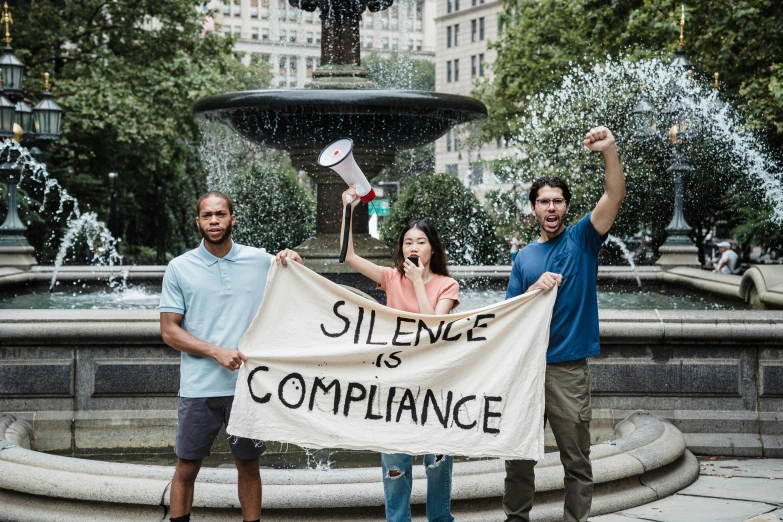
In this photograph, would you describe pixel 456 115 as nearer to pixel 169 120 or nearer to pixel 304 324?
pixel 304 324

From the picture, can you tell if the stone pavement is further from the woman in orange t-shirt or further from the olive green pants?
the woman in orange t-shirt

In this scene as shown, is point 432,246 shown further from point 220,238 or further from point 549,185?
point 220,238

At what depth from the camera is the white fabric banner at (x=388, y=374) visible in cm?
463

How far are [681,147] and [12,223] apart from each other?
45.4ft

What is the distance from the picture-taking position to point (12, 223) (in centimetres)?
1817

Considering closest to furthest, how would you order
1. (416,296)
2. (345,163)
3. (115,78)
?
(345,163) < (416,296) < (115,78)

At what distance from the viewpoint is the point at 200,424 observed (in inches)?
180

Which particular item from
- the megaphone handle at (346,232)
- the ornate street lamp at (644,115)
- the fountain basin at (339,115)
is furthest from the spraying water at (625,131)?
the megaphone handle at (346,232)

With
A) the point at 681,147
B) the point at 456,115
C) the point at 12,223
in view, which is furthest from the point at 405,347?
the point at 681,147

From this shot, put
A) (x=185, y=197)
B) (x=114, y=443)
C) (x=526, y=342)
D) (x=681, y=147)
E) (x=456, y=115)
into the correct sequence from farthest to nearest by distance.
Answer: (x=185, y=197) < (x=681, y=147) < (x=456, y=115) < (x=114, y=443) < (x=526, y=342)

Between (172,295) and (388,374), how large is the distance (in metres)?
1.06

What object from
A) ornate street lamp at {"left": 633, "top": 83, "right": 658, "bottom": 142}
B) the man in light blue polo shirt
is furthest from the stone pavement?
ornate street lamp at {"left": 633, "top": 83, "right": 658, "bottom": 142}

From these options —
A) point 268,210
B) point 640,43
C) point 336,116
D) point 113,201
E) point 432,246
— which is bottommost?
point 432,246

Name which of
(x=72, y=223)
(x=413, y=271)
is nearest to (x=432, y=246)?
(x=413, y=271)
